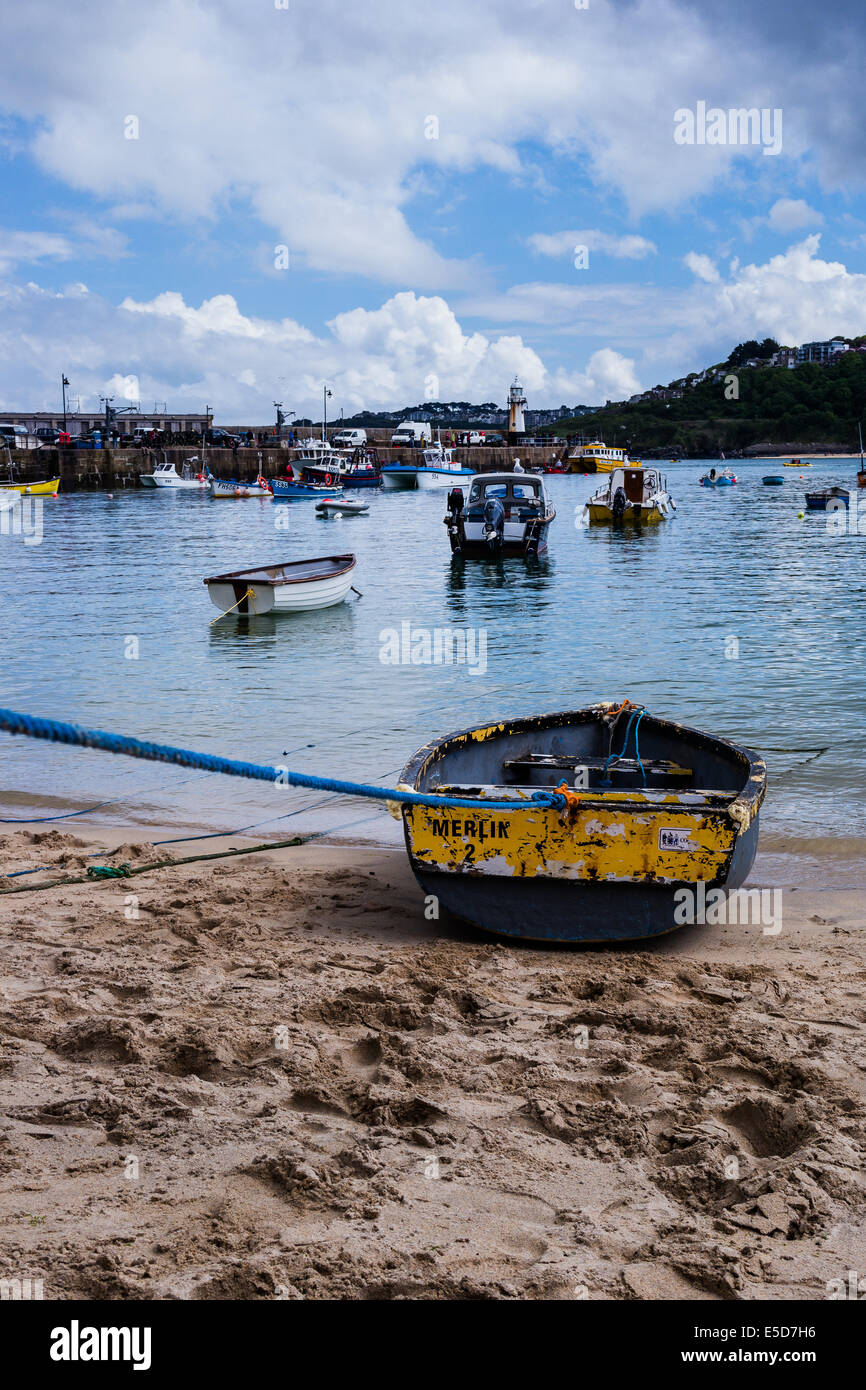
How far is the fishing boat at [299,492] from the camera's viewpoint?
259ft

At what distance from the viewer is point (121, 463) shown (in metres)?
96.6

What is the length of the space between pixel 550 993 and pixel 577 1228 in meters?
2.04

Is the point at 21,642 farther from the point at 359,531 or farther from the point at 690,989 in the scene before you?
the point at 359,531

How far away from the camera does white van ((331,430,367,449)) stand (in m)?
117

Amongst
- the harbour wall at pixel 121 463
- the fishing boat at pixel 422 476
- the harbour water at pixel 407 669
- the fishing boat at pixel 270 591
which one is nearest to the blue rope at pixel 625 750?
the harbour water at pixel 407 669

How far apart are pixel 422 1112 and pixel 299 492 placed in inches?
3061

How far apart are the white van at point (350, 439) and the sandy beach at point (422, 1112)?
111736mm

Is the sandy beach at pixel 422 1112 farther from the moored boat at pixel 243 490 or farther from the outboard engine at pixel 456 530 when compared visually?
the moored boat at pixel 243 490

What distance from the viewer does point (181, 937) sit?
6.39 meters

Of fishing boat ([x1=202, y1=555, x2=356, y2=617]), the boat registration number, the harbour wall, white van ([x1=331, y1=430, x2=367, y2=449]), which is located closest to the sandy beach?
the boat registration number

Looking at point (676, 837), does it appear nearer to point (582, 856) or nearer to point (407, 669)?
point (582, 856)

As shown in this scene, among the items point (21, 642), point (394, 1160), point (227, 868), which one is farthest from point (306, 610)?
point (394, 1160)

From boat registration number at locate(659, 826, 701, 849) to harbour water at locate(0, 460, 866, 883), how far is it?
7.91 ft

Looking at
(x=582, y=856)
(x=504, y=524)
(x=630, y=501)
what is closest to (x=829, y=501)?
(x=630, y=501)
